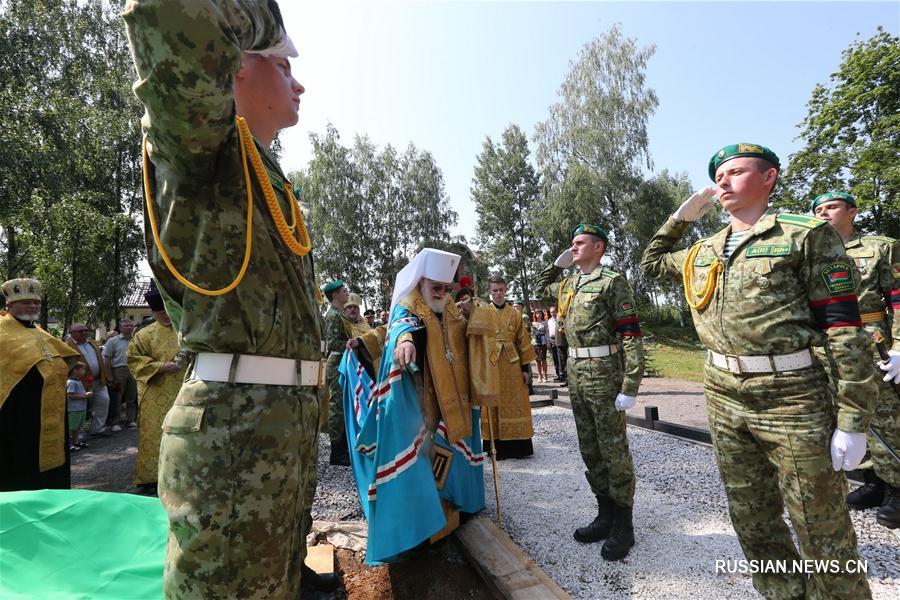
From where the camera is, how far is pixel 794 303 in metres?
2.35

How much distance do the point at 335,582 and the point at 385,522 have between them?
56 centimetres

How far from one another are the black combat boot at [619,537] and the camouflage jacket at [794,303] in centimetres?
166

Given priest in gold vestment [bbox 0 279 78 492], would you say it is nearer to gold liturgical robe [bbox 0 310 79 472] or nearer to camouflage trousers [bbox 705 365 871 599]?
gold liturgical robe [bbox 0 310 79 472]

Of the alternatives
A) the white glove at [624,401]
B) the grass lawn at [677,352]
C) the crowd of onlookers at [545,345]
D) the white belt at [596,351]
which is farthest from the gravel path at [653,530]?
the crowd of onlookers at [545,345]

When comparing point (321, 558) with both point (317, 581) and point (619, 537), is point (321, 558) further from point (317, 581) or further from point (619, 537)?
point (619, 537)

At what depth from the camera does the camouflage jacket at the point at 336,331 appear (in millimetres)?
6586

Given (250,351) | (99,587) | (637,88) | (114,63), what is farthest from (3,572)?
(637,88)

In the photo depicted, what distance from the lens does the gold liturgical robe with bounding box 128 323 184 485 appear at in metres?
4.66

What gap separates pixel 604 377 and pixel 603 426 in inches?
15.0

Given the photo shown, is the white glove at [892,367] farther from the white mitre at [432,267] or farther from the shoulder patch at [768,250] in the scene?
the white mitre at [432,267]

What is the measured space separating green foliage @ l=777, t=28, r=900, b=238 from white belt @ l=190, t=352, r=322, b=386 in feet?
86.2

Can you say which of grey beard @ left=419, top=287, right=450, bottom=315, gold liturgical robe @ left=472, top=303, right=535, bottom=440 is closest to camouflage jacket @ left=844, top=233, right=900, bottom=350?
gold liturgical robe @ left=472, top=303, right=535, bottom=440

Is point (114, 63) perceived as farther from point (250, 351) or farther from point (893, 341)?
point (893, 341)

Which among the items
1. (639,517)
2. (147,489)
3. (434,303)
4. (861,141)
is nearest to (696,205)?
(434,303)
